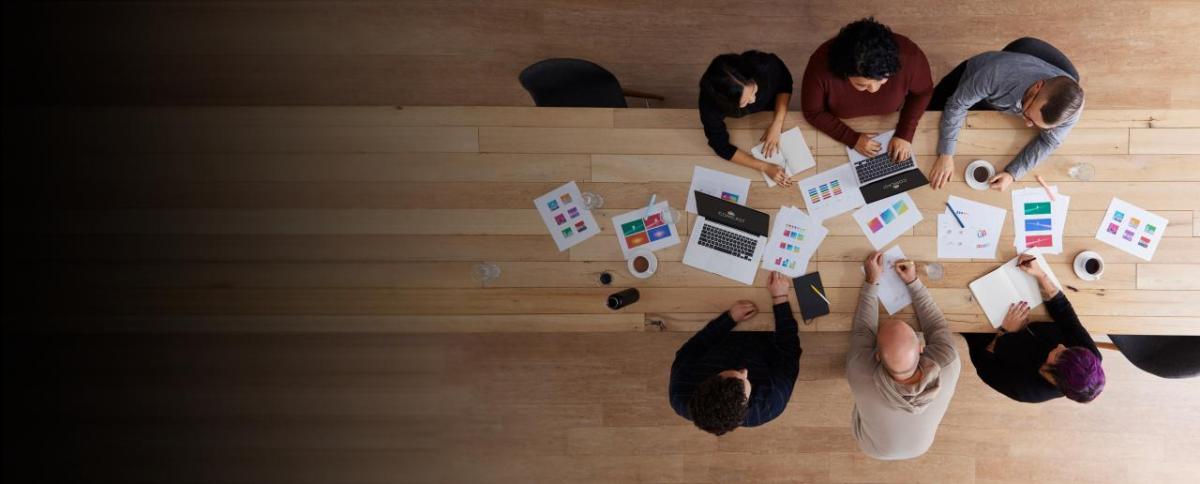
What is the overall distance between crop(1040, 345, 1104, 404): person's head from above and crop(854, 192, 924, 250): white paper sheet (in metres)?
0.72

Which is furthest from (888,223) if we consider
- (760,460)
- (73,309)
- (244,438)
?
(244,438)

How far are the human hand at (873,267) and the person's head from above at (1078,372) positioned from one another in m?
0.72

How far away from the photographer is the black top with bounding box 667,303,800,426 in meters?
2.19

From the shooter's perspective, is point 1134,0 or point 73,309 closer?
point 73,309

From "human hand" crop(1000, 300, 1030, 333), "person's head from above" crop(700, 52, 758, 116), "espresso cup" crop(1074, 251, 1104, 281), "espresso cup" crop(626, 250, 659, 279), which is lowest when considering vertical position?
"human hand" crop(1000, 300, 1030, 333)

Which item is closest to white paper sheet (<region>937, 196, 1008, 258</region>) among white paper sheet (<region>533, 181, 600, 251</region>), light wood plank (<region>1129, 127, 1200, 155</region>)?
light wood plank (<region>1129, 127, 1200, 155</region>)

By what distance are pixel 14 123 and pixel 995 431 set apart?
5.38 metres

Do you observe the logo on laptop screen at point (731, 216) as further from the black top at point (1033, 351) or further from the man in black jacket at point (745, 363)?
the black top at point (1033, 351)

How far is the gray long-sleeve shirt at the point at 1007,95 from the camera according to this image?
2080 mm

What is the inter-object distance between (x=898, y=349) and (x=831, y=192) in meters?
0.66

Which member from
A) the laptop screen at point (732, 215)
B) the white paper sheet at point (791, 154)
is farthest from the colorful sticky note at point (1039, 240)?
the laptop screen at point (732, 215)

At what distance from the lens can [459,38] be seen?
10.5ft

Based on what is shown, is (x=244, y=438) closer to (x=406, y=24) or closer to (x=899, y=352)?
(x=406, y=24)

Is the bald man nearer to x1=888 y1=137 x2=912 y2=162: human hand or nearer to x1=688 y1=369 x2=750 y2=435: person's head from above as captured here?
x1=888 y1=137 x2=912 y2=162: human hand
